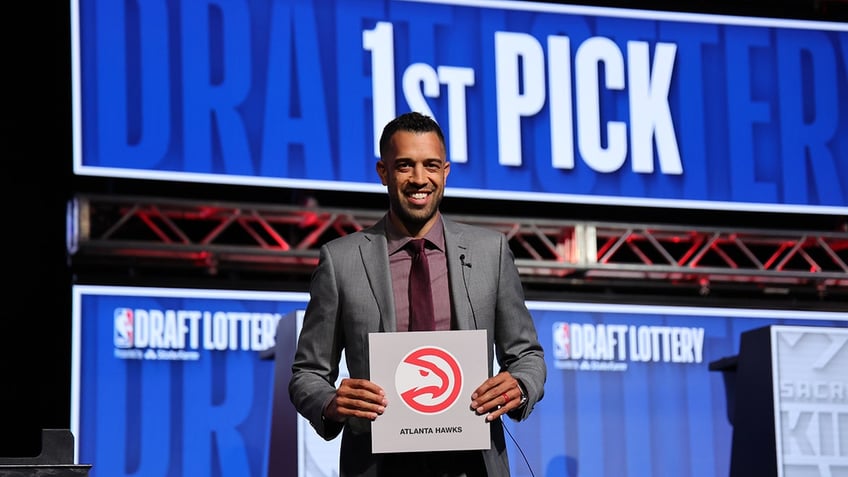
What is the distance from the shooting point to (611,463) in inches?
323

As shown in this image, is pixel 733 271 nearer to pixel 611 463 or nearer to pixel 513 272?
pixel 611 463

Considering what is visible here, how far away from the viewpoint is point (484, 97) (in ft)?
27.2

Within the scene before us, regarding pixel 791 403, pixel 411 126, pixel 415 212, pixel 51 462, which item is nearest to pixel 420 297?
pixel 415 212

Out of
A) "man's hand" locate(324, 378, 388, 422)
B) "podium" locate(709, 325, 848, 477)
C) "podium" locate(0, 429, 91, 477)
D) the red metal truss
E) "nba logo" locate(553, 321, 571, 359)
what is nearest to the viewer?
"man's hand" locate(324, 378, 388, 422)

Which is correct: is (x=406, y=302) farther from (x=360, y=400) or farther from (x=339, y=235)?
(x=339, y=235)

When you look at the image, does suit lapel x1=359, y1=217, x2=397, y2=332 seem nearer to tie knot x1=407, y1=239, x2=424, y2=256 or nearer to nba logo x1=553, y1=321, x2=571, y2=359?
tie knot x1=407, y1=239, x2=424, y2=256

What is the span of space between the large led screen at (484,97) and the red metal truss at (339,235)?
205mm

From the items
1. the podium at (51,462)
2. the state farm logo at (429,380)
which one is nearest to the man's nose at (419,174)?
the state farm logo at (429,380)

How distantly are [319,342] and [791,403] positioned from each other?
4.43 metres

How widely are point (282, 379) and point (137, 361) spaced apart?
6.74 ft

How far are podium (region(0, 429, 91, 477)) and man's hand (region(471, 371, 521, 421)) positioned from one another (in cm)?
96

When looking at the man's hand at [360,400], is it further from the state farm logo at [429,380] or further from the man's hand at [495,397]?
the man's hand at [495,397]

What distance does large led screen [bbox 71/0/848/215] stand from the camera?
7.79 metres

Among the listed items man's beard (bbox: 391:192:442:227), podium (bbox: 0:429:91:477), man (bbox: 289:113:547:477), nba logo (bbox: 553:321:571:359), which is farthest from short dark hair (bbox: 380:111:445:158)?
nba logo (bbox: 553:321:571:359)
